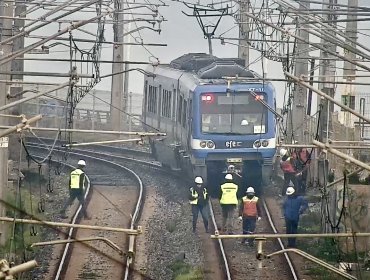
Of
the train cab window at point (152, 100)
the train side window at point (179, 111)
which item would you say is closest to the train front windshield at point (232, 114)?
the train side window at point (179, 111)

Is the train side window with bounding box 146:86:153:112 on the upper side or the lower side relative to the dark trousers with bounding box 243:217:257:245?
upper

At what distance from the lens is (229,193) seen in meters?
18.1

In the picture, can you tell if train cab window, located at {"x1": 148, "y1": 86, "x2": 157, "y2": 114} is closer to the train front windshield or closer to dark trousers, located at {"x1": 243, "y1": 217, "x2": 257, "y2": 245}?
the train front windshield

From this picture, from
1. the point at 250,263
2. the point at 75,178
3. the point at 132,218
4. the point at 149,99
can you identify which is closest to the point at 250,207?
the point at 250,263

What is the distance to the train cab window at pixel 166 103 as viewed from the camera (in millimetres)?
23656

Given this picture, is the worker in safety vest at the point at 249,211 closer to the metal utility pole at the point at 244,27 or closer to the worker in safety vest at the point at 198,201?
the worker in safety vest at the point at 198,201

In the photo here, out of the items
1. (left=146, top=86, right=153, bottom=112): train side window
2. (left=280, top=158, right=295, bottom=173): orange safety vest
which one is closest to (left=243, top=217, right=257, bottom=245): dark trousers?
(left=280, top=158, right=295, bottom=173): orange safety vest

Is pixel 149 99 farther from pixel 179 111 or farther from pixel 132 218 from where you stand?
pixel 132 218

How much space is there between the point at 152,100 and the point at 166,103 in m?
2.02

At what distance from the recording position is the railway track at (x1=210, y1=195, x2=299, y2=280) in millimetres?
15680

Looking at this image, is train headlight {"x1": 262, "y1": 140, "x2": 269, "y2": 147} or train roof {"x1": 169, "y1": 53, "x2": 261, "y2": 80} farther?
train roof {"x1": 169, "y1": 53, "x2": 261, "y2": 80}

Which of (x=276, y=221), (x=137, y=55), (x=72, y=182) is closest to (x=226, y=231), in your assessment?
(x=276, y=221)

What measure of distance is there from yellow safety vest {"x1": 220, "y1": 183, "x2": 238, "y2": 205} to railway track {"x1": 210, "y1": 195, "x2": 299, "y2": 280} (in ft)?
2.16

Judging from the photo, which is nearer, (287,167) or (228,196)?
(228,196)
